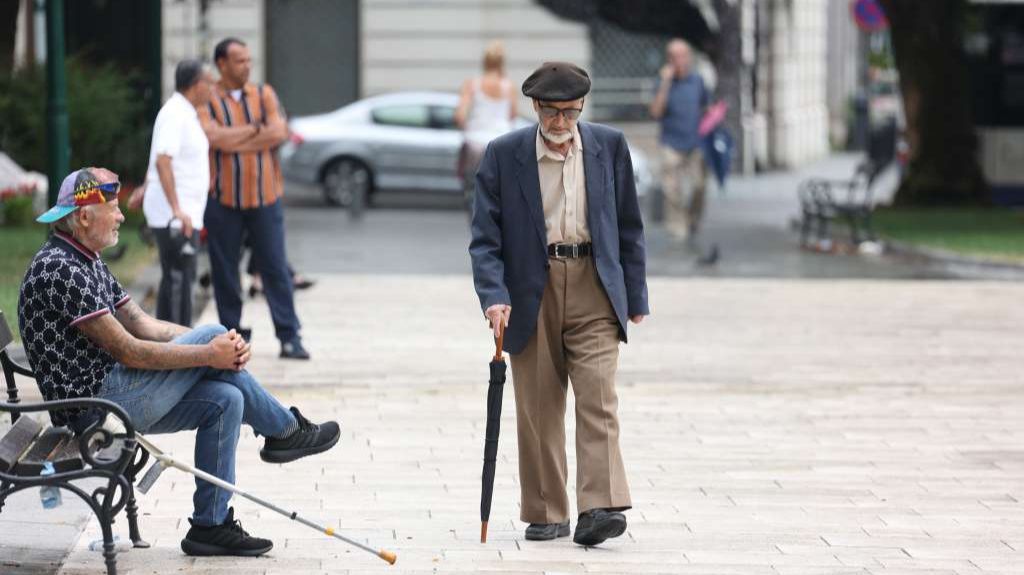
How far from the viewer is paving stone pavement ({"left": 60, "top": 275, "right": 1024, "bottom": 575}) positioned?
6746 mm

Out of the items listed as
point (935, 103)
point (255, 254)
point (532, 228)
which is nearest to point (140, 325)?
point (532, 228)

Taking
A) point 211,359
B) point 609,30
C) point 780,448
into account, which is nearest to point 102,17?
point 609,30

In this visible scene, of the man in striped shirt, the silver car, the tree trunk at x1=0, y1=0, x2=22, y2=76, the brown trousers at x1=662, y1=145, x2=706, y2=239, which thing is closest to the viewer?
the man in striped shirt

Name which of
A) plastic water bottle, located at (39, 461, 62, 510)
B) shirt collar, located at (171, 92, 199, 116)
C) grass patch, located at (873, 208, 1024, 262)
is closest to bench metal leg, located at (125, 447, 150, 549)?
plastic water bottle, located at (39, 461, 62, 510)

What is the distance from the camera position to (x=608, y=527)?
6.77 m

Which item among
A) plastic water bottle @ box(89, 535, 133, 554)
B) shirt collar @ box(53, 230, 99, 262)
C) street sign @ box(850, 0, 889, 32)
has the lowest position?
plastic water bottle @ box(89, 535, 133, 554)

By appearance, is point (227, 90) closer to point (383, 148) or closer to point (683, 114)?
point (683, 114)

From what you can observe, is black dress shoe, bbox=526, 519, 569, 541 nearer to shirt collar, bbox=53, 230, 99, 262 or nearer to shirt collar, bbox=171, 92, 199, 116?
shirt collar, bbox=53, 230, 99, 262

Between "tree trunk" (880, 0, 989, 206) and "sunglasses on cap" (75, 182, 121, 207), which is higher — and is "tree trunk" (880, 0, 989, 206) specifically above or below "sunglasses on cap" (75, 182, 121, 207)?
below

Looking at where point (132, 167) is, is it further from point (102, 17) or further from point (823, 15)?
point (823, 15)

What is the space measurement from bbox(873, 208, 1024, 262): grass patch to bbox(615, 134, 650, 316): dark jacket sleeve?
11.4 meters

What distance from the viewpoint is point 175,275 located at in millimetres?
11008

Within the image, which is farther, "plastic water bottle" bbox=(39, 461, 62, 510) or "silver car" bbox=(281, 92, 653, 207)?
"silver car" bbox=(281, 92, 653, 207)

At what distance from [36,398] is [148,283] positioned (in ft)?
16.3
